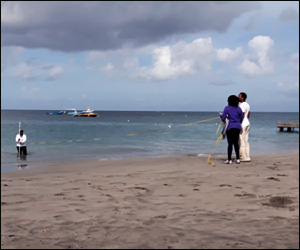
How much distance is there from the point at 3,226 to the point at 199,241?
254 centimetres

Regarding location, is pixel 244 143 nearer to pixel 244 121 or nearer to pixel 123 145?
pixel 244 121

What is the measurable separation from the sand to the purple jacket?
90.4 inches

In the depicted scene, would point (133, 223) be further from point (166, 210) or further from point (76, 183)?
point (76, 183)

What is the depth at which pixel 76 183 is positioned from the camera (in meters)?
8.29

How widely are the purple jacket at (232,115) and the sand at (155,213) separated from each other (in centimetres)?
230

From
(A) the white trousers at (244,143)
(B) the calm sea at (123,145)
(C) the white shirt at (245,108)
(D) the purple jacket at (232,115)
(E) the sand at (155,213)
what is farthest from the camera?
(B) the calm sea at (123,145)

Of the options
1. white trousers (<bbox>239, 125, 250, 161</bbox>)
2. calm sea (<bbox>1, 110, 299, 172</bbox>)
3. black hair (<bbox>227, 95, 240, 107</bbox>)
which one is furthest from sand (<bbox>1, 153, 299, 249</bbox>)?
calm sea (<bbox>1, 110, 299, 172</bbox>)

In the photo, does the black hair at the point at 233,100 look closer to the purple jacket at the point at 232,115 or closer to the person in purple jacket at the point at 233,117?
the person in purple jacket at the point at 233,117

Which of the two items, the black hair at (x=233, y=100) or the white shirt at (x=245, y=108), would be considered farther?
the white shirt at (x=245, y=108)

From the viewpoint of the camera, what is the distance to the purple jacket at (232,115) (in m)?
10.6

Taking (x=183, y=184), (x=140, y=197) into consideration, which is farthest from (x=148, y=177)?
(x=140, y=197)

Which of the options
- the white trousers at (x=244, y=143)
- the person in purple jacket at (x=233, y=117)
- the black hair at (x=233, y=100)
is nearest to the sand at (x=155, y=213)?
the person in purple jacket at (x=233, y=117)

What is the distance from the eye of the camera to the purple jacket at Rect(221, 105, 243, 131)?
34.7 ft

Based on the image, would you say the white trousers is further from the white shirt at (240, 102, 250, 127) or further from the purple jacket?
the purple jacket
